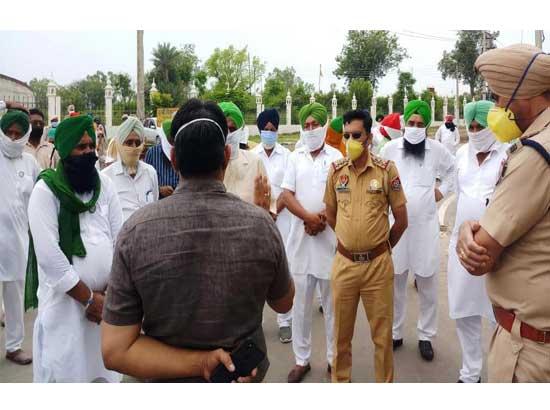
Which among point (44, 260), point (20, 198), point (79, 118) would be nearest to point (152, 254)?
point (44, 260)

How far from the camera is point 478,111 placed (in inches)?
152

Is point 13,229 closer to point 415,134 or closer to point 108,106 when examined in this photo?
point 415,134

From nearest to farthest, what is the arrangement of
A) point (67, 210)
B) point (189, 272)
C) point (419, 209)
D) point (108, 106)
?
point (189, 272) → point (67, 210) → point (419, 209) → point (108, 106)

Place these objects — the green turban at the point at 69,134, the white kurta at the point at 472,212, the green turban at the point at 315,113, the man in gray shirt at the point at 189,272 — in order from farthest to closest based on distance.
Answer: the green turban at the point at 315,113 → the white kurta at the point at 472,212 → the green turban at the point at 69,134 → the man in gray shirt at the point at 189,272

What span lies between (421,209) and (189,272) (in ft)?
11.0

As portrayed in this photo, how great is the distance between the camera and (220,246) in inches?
61.7

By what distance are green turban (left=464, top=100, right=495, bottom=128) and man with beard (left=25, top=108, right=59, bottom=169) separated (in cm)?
486

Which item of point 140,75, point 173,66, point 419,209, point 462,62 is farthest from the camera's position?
point 173,66

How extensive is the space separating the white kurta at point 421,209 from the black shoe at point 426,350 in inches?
23.6

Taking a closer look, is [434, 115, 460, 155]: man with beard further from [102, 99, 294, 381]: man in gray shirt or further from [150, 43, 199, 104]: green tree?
[150, 43, 199, 104]: green tree

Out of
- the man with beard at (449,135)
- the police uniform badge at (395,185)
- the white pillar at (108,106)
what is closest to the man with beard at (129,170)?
the police uniform badge at (395,185)

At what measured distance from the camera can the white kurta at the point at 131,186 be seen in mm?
3828

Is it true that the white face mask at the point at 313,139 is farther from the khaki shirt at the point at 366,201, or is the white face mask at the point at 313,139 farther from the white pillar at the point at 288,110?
the white pillar at the point at 288,110

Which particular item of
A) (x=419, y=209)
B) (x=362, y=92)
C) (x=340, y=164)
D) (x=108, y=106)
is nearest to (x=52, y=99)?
(x=108, y=106)
